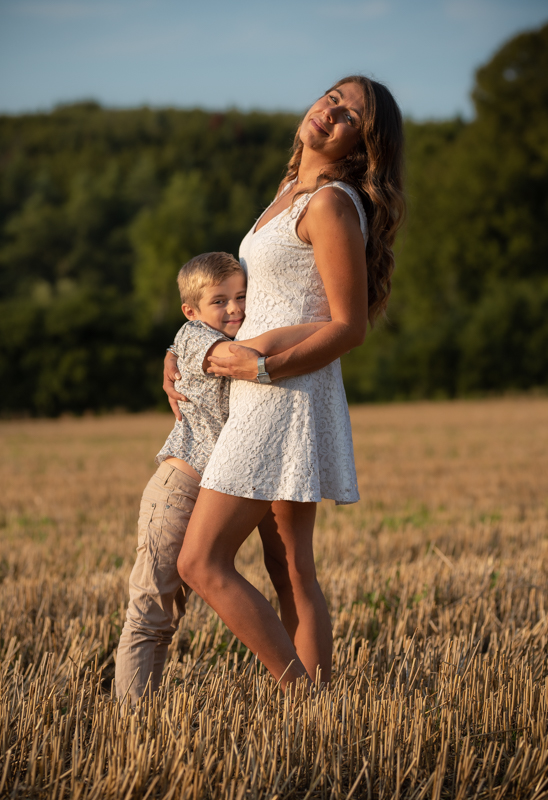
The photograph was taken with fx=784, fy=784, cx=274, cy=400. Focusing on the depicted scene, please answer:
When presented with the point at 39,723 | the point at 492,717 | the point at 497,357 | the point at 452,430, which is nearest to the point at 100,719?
the point at 39,723

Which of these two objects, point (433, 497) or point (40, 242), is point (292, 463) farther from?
point (40, 242)

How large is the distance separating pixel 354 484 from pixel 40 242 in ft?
185

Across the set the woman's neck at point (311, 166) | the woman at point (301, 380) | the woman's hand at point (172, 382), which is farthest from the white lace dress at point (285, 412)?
the woman's hand at point (172, 382)

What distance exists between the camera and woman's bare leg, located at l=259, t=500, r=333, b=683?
9.07ft

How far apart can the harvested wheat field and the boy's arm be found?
1.09m

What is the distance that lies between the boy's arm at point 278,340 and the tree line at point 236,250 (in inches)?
25.3

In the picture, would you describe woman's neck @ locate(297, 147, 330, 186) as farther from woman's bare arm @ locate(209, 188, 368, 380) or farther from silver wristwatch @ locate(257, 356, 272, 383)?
silver wristwatch @ locate(257, 356, 272, 383)

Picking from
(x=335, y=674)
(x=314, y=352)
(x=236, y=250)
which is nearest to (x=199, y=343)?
(x=314, y=352)

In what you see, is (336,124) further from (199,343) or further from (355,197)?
(199,343)

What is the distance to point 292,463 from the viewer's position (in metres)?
2.57

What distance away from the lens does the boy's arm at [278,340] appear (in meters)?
2.55

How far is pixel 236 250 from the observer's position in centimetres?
5162

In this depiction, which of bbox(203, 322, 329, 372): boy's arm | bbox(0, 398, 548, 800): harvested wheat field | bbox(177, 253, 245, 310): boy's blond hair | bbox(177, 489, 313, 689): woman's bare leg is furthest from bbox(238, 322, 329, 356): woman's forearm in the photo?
bbox(0, 398, 548, 800): harvested wheat field

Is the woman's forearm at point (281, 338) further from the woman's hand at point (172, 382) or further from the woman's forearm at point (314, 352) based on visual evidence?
the woman's hand at point (172, 382)
